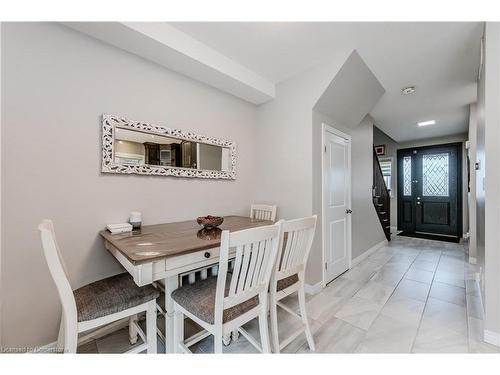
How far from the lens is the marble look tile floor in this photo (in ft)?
4.97

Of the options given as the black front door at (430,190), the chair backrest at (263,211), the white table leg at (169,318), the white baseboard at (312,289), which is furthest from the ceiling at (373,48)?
the black front door at (430,190)

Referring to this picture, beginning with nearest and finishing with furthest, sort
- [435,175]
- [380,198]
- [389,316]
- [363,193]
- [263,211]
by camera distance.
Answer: [389,316]
[263,211]
[363,193]
[380,198]
[435,175]

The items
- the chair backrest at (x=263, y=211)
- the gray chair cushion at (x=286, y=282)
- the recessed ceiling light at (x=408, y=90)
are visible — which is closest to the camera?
the gray chair cushion at (x=286, y=282)

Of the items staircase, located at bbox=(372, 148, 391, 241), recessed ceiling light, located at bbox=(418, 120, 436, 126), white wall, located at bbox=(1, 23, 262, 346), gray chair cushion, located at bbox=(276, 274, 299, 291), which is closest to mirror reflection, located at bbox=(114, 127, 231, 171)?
white wall, located at bbox=(1, 23, 262, 346)

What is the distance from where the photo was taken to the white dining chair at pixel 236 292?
104cm

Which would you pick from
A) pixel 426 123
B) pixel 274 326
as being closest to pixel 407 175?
pixel 426 123

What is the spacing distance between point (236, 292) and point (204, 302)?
20cm

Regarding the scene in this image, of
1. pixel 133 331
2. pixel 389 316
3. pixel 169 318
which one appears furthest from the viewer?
pixel 389 316

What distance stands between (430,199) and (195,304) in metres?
6.27

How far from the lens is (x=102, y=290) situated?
131cm

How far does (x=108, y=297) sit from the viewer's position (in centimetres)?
123

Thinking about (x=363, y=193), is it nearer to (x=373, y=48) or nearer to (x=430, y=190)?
(x=373, y=48)

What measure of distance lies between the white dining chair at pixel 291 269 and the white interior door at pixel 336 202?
3.61 feet

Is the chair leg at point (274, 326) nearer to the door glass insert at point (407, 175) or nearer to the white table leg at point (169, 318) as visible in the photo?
the white table leg at point (169, 318)
